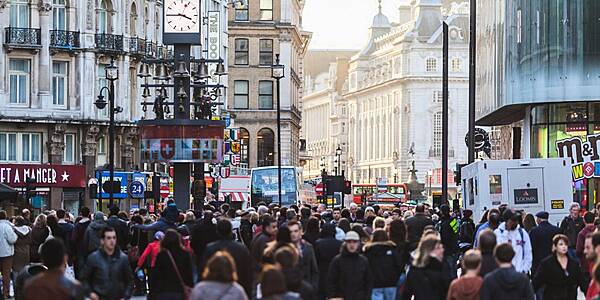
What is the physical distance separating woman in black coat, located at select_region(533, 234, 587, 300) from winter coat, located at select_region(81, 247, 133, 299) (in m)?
4.61

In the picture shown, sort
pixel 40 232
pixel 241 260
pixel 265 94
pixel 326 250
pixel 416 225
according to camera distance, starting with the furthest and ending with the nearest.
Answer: pixel 265 94 → pixel 40 232 → pixel 416 225 → pixel 326 250 → pixel 241 260

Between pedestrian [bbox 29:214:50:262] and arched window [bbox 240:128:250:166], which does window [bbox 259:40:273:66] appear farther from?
pedestrian [bbox 29:214:50:262]

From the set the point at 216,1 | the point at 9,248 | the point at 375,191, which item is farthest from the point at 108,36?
the point at 375,191

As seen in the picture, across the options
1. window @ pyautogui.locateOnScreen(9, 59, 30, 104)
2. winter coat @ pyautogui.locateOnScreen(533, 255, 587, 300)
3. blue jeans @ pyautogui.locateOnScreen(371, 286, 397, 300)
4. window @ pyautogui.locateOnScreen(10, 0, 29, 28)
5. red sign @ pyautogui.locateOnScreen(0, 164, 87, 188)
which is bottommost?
blue jeans @ pyautogui.locateOnScreen(371, 286, 397, 300)

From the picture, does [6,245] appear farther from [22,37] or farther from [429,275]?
[22,37]

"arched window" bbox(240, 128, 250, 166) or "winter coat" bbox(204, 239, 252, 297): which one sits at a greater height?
"arched window" bbox(240, 128, 250, 166)

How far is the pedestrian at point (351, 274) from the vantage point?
61.1 feet

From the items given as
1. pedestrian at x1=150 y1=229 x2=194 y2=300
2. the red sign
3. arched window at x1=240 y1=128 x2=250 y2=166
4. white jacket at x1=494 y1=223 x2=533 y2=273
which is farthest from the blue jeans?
Result: arched window at x1=240 y1=128 x2=250 y2=166

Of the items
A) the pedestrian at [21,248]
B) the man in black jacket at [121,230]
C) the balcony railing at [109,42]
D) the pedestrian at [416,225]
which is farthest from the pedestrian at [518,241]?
the balcony railing at [109,42]

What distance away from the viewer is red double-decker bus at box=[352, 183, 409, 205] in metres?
114

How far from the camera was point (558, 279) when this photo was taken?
18875 mm

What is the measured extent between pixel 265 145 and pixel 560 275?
99.9 m

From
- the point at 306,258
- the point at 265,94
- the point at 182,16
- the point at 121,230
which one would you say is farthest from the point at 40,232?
the point at 265,94

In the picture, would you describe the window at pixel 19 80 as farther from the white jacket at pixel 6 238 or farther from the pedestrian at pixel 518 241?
the pedestrian at pixel 518 241
